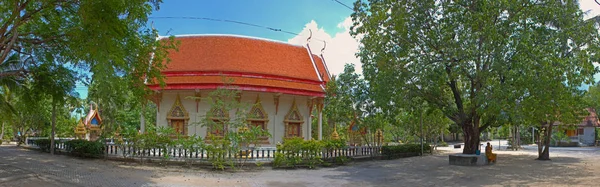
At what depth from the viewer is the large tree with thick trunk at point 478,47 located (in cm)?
1279

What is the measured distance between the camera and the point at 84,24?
8898 millimetres

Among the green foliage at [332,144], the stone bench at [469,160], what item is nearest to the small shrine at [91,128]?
the green foliage at [332,144]

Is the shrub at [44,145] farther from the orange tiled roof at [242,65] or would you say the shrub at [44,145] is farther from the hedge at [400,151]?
the hedge at [400,151]

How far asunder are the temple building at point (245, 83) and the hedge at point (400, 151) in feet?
17.8

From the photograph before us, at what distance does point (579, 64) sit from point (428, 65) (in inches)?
184

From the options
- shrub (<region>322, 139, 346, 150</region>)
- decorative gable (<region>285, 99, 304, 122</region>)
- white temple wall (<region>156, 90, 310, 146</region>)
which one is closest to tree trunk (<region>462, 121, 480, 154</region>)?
shrub (<region>322, 139, 346, 150</region>)

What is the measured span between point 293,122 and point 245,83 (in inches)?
168

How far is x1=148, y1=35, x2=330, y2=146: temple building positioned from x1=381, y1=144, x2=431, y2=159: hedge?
17.8 feet

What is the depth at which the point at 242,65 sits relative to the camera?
21.9m

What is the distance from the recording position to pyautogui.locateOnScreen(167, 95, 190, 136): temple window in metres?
21.7

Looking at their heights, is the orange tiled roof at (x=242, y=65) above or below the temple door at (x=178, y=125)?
above

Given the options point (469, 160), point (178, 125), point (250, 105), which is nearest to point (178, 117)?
point (178, 125)

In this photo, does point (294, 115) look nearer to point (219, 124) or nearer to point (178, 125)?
point (178, 125)

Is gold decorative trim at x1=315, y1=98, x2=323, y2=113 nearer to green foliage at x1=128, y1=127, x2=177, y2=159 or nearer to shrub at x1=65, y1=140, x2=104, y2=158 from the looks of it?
green foliage at x1=128, y1=127, x2=177, y2=159
